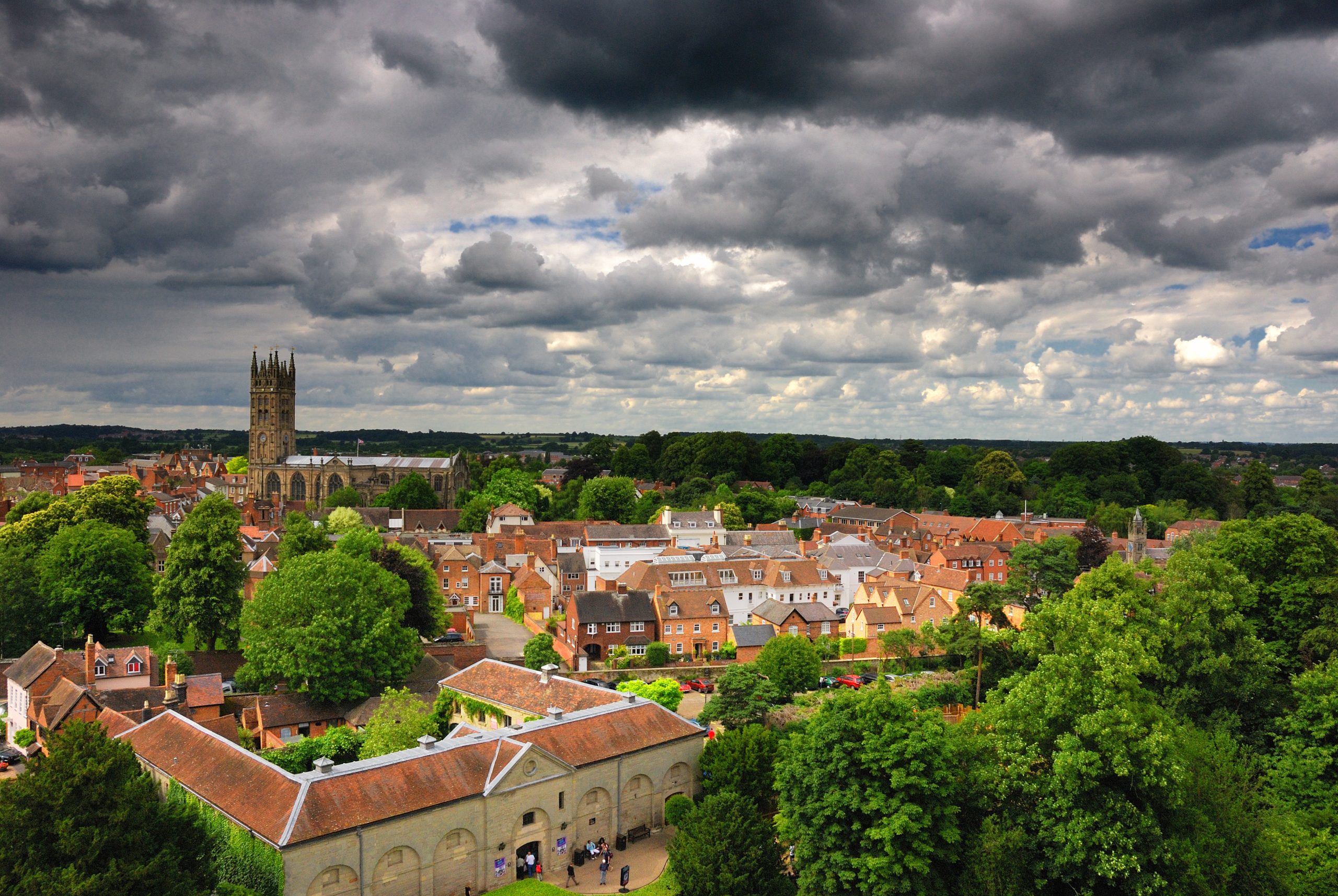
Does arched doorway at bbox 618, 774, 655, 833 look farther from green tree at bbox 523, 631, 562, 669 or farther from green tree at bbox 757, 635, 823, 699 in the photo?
green tree at bbox 523, 631, 562, 669

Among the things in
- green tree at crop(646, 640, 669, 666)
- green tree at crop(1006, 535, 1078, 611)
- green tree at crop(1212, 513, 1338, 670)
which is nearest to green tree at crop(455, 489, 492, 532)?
green tree at crop(646, 640, 669, 666)

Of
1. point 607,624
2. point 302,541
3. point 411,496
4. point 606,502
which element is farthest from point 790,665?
point 411,496

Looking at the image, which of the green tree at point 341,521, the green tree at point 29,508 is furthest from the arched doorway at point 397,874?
the green tree at point 341,521

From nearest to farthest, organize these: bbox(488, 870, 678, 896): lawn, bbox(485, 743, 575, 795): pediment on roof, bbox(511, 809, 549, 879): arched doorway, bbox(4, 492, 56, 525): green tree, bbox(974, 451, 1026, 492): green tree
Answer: bbox(488, 870, 678, 896): lawn
bbox(485, 743, 575, 795): pediment on roof
bbox(511, 809, 549, 879): arched doorway
bbox(4, 492, 56, 525): green tree
bbox(974, 451, 1026, 492): green tree

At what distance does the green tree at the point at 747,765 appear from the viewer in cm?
3397

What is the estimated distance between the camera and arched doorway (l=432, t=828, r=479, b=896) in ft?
96.1

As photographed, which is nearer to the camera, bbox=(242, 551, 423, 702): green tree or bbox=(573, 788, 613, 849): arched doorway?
bbox=(573, 788, 613, 849): arched doorway

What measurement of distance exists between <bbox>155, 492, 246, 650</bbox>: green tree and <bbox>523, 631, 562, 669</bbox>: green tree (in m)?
18.1

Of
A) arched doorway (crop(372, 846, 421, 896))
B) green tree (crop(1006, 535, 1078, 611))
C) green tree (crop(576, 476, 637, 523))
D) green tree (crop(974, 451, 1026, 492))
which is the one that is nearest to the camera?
arched doorway (crop(372, 846, 421, 896))

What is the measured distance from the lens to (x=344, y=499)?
116938 millimetres

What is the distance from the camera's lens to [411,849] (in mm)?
28547

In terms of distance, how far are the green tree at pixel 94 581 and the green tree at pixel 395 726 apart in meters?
30.2

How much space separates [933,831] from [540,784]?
13.5m

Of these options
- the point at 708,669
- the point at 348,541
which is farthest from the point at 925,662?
the point at 348,541
